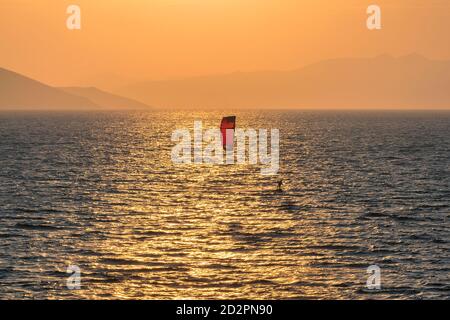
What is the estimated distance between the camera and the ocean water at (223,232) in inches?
1617

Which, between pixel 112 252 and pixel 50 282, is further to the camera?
pixel 112 252

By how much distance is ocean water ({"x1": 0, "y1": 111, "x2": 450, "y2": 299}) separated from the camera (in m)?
41.1

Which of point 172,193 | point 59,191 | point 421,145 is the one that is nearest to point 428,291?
point 172,193

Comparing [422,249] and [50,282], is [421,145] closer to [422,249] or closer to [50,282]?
[422,249]

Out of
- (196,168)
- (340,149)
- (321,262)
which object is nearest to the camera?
(321,262)

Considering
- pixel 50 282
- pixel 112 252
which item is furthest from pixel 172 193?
pixel 50 282

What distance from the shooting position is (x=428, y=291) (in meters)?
40.3

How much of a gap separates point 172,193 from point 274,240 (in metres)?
30.0

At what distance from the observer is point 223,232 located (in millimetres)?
56531

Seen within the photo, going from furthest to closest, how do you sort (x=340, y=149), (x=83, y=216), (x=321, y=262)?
(x=340, y=149) < (x=83, y=216) < (x=321, y=262)

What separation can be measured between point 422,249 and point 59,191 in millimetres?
45246

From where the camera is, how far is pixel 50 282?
41.3 meters
